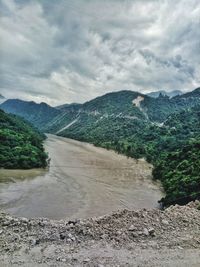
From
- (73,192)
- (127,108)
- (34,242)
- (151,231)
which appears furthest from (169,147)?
(127,108)

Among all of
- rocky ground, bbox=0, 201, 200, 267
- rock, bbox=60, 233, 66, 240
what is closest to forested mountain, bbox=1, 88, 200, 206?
rocky ground, bbox=0, 201, 200, 267

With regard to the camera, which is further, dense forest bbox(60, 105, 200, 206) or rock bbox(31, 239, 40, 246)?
dense forest bbox(60, 105, 200, 206)

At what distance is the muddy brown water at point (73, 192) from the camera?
70.8 feet

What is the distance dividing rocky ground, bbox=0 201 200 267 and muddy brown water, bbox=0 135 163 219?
9340 millimetres

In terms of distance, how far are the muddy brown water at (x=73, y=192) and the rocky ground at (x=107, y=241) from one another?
9.34 metres

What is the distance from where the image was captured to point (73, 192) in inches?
1075

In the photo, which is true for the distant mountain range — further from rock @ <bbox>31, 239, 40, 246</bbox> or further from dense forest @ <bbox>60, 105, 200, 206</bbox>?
rock @ <bbox>31, 239, 40, 246</bbox>

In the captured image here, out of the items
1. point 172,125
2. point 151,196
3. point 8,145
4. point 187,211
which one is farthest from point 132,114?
point 187,211

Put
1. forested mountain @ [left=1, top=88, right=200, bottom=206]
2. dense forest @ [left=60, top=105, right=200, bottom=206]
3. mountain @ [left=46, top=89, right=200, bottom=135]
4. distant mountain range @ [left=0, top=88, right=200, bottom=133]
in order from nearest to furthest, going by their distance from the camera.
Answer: dense forest @ [left=60, top=105, right=200, bottom=206] → forested mountain @ [left=1, top=88, right=200, bottom=206] → mountain @ [left=46, top=89, right=200, bottom=135] → distant mountain range @ [left=0, top=88, right=200, bottom=133]

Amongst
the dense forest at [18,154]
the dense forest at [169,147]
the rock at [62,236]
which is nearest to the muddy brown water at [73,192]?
the dense forest at [18,154]

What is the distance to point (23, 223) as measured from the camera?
36.6ft

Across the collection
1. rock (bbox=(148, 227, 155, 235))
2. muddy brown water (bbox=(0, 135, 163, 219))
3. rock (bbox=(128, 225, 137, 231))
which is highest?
rock (bbox=(148, 227, 155, 235))

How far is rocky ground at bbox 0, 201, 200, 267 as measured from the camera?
905 centimetres

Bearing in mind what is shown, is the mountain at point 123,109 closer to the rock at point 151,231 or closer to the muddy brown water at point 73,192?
the muddy brown water at point 73,192
